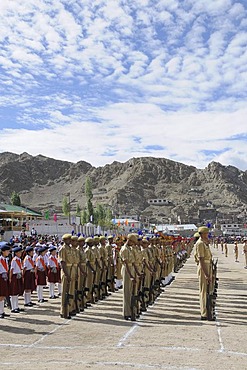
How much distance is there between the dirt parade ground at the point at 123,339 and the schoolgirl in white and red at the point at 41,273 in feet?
2.26

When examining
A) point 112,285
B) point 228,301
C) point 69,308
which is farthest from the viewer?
point 112,285

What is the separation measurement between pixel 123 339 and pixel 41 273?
5.99m

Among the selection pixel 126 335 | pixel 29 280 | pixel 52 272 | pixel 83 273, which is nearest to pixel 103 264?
pixel 52 272

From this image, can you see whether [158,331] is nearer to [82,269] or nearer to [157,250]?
[82,269]

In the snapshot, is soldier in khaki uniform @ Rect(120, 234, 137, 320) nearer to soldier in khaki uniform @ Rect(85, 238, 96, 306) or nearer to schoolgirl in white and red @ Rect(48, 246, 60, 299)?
soldier in khaki uniform @ Rect(85, 238, 96, 306)

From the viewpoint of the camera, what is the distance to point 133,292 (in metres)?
10.9

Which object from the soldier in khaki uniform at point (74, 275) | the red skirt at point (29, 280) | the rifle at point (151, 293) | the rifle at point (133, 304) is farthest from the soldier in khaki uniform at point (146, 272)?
the red skirt at point (29, 280)

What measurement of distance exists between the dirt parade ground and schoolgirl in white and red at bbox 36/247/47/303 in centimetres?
69

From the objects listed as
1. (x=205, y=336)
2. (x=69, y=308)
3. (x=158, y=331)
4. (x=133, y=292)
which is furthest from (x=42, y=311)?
(x=205, y=336)

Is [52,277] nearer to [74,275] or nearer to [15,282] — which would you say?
[15,282]

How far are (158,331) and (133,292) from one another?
153 centimetres

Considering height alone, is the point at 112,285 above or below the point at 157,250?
below

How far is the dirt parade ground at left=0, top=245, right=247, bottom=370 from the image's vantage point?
7164mm

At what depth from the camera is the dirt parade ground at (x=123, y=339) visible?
7.16 metres
